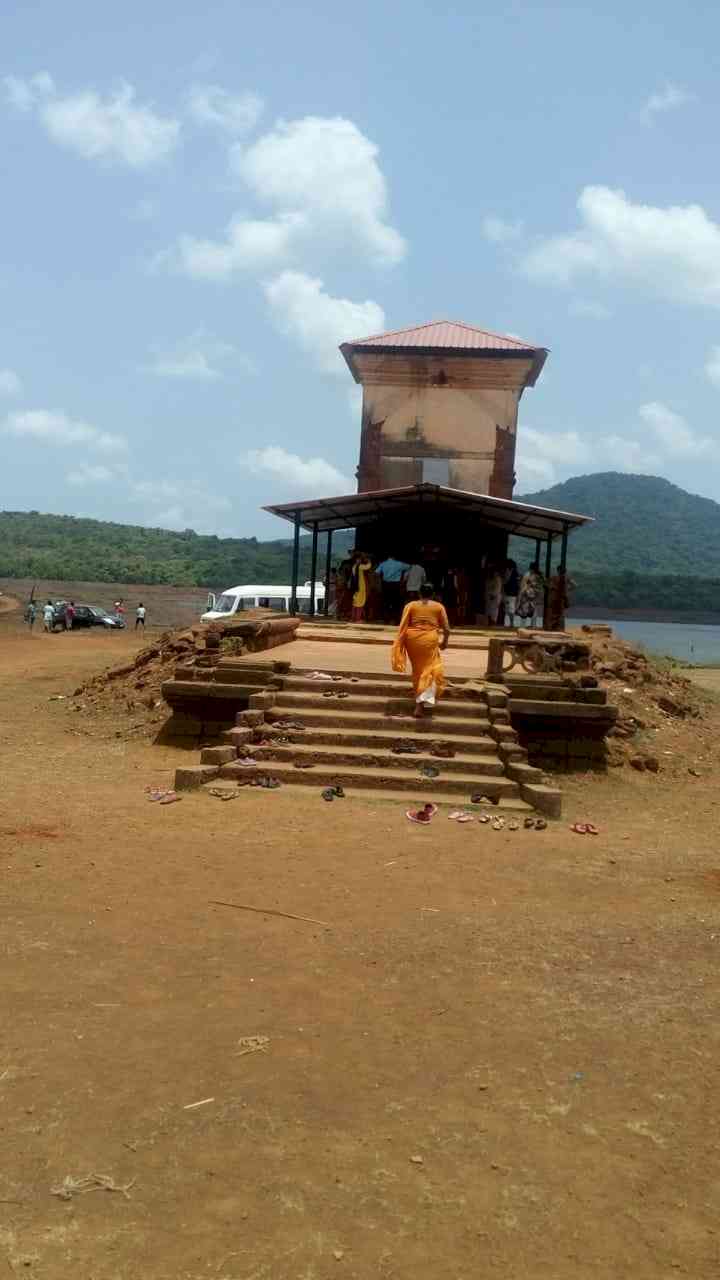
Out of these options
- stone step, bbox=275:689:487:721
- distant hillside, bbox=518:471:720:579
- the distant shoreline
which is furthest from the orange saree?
distant hillside, bbox=518:471:720:579

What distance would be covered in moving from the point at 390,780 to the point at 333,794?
1.94 ft

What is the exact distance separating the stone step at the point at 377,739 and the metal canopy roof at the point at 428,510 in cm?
819

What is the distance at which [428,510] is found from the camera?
66.7ft

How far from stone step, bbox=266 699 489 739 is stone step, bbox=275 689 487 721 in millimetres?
114

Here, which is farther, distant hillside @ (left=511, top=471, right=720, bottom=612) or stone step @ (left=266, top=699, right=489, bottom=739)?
distant hillside @ (left=511, top=471, right=720, bottom=612)

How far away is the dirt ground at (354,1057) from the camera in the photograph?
8.50 feet

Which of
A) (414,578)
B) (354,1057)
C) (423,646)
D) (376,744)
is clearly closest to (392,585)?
(414,578)

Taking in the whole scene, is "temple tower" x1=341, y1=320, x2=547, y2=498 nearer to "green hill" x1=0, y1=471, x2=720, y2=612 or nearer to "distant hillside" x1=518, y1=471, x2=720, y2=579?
"green hill" x1=0, y1=471, x2=720, y2=612

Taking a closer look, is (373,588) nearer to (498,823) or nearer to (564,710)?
(564,710)

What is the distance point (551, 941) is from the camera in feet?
16.4

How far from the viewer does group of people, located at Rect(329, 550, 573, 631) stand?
734 inches

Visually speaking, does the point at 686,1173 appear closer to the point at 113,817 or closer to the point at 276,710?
the point at 113,817

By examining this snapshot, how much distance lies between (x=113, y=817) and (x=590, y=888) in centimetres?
360

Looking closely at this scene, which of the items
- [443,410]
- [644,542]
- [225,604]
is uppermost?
[644,542]
